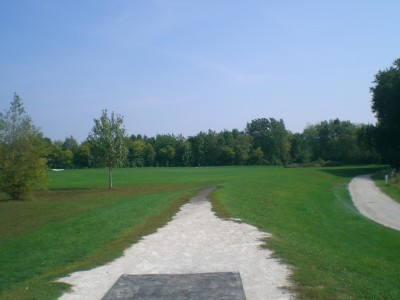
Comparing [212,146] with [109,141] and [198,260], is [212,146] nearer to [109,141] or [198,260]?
[109,141]

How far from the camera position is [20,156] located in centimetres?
4056

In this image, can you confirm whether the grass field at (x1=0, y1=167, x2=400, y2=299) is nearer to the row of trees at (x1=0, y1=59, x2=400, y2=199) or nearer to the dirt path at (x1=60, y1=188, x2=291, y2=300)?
the dirt path at (x1=60, y1=188, x2=291, y2=300)

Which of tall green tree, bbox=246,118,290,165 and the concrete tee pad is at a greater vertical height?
tall green tree, bbox=246,118,290,165

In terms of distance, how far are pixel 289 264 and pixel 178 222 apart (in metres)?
8.35

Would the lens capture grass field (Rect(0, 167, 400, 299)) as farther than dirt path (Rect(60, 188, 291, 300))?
Yes

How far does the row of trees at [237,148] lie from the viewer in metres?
124

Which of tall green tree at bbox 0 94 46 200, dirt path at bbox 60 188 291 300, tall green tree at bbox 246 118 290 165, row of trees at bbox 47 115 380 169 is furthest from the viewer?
tall green tree at bbox 246 118 290 165

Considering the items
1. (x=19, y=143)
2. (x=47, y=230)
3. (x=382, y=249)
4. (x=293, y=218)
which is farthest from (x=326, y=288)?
(x=19, y=143)

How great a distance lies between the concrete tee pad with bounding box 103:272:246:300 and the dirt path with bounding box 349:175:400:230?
1751 centimetres

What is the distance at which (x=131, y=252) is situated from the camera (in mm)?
12383

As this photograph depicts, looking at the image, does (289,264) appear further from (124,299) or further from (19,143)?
(19,143)

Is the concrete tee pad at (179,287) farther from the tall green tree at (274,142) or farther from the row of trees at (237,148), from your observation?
the tall green tree at (274,142)

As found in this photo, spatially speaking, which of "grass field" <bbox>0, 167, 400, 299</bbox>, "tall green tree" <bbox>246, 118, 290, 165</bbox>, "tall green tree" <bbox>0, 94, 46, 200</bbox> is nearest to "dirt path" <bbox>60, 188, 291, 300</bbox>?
"grass field" <bbox>0, 167, 400, 299</bbox>

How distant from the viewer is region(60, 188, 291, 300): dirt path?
8750mm
